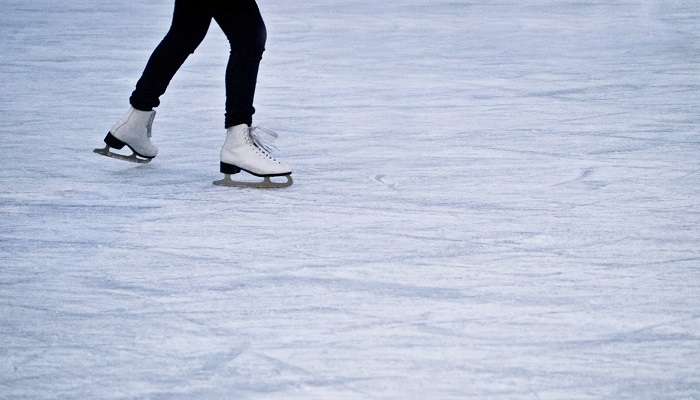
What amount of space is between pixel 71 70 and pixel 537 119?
2.71 m

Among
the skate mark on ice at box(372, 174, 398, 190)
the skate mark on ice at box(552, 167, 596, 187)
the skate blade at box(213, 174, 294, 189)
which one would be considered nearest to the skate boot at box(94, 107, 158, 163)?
the skate blade at box(213, 174, 294, 189)

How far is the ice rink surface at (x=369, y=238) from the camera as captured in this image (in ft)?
8.59

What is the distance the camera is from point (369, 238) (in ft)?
12.1

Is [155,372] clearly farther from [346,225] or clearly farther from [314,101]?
[314,101]

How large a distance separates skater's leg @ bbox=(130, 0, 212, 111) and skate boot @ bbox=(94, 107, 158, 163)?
0.03m

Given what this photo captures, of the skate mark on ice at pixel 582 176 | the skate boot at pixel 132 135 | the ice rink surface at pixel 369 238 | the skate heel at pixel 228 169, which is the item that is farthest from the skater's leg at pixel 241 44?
the skate mark on ice at pixel 582 176

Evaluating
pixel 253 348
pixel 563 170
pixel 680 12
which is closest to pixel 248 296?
pixel 253 348

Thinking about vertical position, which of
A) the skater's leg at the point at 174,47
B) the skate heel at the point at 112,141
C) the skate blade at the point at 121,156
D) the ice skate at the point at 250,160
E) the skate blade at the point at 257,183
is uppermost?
the skater's leg at the point at 174,47

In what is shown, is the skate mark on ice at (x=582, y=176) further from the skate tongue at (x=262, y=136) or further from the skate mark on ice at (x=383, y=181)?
the skate tongue at (x=262, y=136)

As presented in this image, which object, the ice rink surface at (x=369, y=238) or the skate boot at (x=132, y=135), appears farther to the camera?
the skate boot at (x=132, y=135)

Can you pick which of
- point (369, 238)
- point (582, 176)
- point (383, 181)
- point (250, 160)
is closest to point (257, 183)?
point (250, 160)

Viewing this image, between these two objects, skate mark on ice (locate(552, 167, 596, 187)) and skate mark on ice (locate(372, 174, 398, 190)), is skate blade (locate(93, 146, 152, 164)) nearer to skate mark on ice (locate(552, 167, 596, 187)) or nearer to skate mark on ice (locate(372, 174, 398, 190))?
skate mark on ice (locate(372, 174, 398, 190))

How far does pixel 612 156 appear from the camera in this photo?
15.8ft

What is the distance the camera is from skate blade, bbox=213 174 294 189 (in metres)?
4.39
